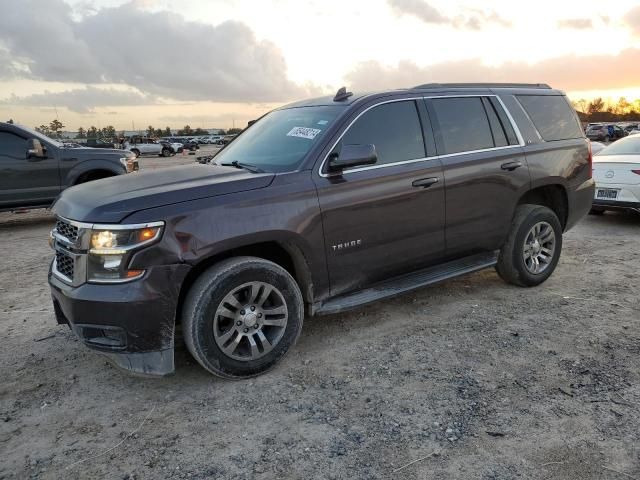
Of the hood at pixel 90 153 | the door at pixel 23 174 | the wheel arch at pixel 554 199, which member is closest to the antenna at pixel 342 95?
the wheel arch at pixel 554 199

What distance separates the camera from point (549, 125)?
206 inches

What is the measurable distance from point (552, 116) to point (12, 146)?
8525 mm

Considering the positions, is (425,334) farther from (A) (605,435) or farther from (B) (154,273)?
(B) (154,273)

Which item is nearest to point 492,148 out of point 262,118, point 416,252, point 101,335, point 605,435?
point 416,252

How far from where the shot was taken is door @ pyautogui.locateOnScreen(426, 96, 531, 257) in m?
4.41

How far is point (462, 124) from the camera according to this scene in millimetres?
4602

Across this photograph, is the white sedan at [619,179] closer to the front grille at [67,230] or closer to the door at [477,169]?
the door at [477,169]

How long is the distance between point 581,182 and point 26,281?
244 inches

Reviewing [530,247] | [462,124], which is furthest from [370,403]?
[530,247]

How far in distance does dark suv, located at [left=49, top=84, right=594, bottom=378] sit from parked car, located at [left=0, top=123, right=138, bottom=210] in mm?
5827

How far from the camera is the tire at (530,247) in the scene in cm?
494

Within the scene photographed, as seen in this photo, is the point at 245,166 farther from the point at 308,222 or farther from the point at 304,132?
the point at 308,222

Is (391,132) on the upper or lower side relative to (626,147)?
upper

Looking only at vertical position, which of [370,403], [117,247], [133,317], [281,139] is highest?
[281,139]
